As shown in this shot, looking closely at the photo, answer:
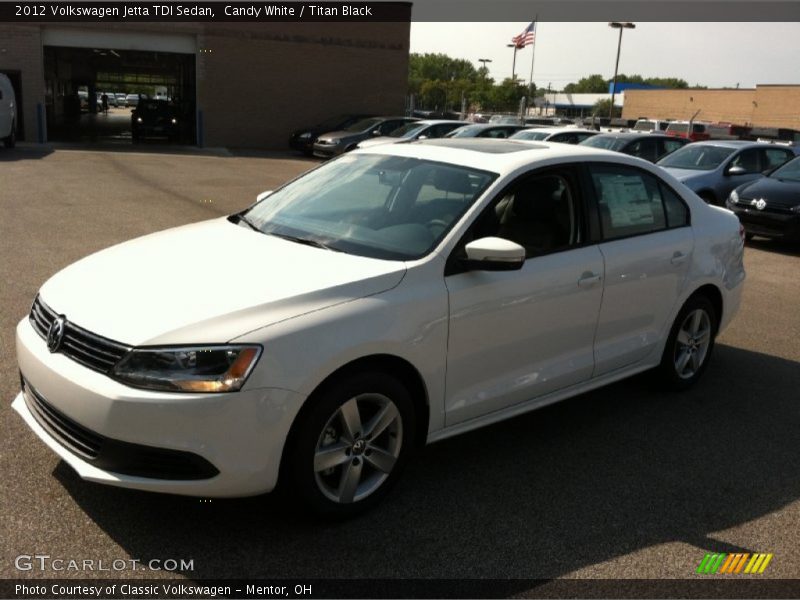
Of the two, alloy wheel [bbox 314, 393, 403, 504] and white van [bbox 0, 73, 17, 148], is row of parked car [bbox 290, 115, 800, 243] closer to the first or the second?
alloy wheel [bbox 314, 393, 403, 504]

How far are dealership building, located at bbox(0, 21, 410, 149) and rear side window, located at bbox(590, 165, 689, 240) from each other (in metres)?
25.8

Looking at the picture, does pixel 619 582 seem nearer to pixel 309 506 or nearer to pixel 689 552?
pixel 689 552

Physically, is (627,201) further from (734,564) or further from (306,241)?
(734,564)

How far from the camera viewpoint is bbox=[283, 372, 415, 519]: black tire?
10.6 feet

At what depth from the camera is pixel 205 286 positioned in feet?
11.1

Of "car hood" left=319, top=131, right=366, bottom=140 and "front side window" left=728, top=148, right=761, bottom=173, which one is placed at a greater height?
"front side window" left=728, top=148, right=761, bottom=173

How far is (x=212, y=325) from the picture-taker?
3102 mm

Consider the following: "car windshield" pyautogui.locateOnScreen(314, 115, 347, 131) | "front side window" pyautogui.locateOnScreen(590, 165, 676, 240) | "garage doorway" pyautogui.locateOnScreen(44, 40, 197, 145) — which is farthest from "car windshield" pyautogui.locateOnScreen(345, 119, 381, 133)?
"front side window" pyautogui.locateOnScreen(590, 165, 676, 240)

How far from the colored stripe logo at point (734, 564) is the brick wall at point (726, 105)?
211ft

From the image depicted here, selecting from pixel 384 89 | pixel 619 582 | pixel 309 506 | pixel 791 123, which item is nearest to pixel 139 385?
pixel 309 506

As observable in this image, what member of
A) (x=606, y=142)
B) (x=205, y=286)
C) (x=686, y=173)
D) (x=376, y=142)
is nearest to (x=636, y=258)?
(x=205, y=286)

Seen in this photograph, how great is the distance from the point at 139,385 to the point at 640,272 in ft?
9.97

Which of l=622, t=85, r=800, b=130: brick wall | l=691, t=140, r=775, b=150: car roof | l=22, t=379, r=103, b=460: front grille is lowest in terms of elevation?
l=22, t=379, r=103, b=460: front grille

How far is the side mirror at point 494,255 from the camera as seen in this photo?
3.69m
